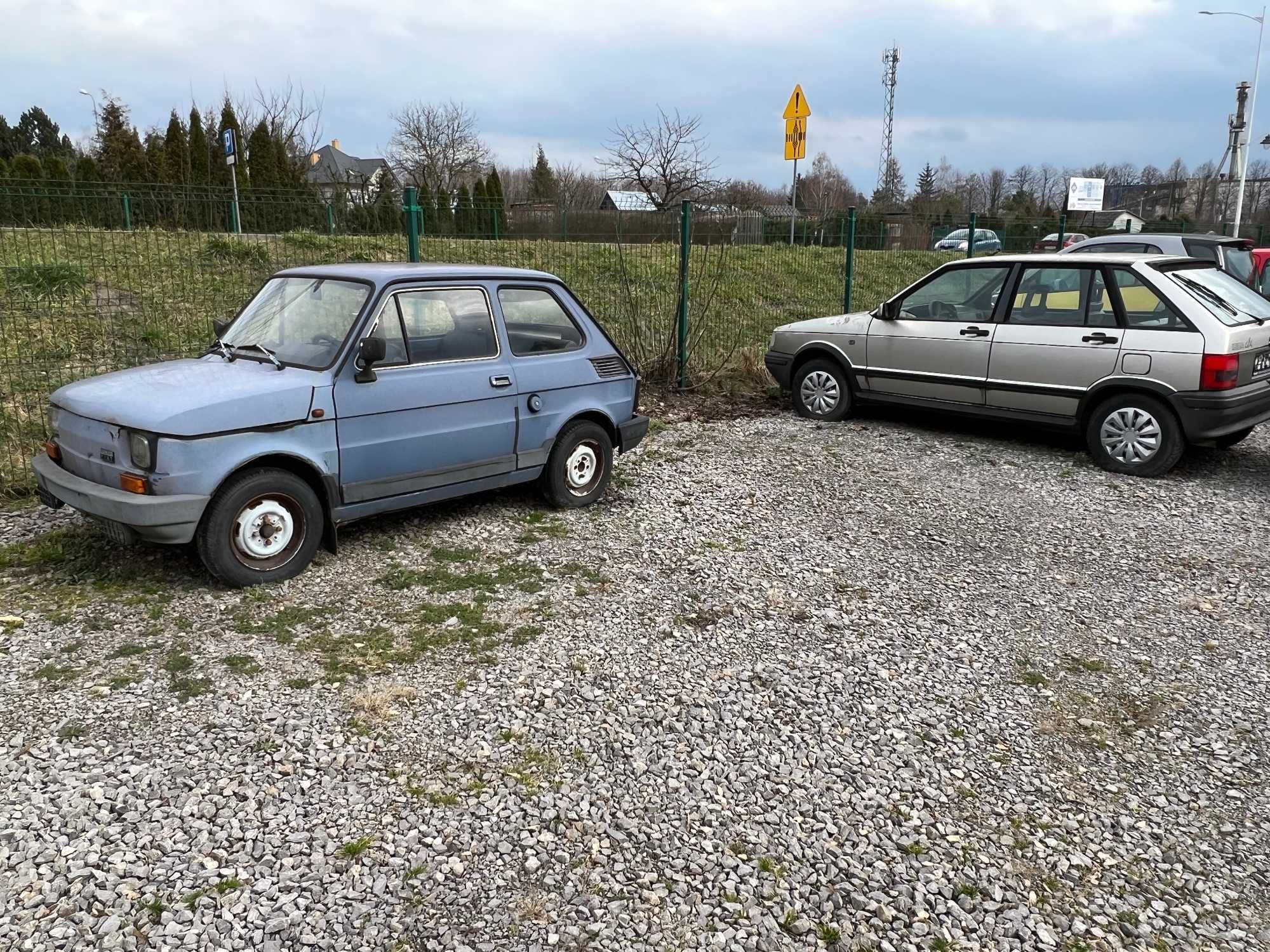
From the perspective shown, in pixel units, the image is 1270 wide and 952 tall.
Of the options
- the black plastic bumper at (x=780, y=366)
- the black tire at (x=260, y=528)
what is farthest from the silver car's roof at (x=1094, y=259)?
the black tire at (x=260, y=528)

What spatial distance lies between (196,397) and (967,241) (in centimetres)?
1481

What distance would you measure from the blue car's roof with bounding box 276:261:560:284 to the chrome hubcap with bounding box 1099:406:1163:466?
5.03m

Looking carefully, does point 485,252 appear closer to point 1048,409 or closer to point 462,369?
point 462,369

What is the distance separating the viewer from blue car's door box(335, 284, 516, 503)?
5.32 m

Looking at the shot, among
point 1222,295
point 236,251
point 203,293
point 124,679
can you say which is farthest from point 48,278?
point 1222,295

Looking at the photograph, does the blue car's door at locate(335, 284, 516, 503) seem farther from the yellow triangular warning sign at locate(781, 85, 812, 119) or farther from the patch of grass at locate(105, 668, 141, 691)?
the yellow triangular warning sign at locate(781, 85, 812, 119)

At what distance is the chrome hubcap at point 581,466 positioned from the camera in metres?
6.64

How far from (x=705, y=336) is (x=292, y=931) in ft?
32.1

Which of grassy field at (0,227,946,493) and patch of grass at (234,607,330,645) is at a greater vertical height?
grassy field at (0,227,946,493)

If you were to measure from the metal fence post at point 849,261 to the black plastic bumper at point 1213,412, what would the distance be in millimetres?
5805

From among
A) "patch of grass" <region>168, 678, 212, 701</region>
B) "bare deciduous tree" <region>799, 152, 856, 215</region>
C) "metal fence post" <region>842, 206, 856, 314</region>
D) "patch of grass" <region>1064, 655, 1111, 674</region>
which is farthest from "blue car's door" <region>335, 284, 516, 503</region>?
"bare deciduous tree" <region>799, 152, 856, 215</region>

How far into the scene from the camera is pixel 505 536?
19.9ft

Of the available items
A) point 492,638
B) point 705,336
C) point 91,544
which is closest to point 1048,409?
point 705,336

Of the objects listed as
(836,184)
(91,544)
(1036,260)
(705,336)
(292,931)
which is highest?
(836,184)
